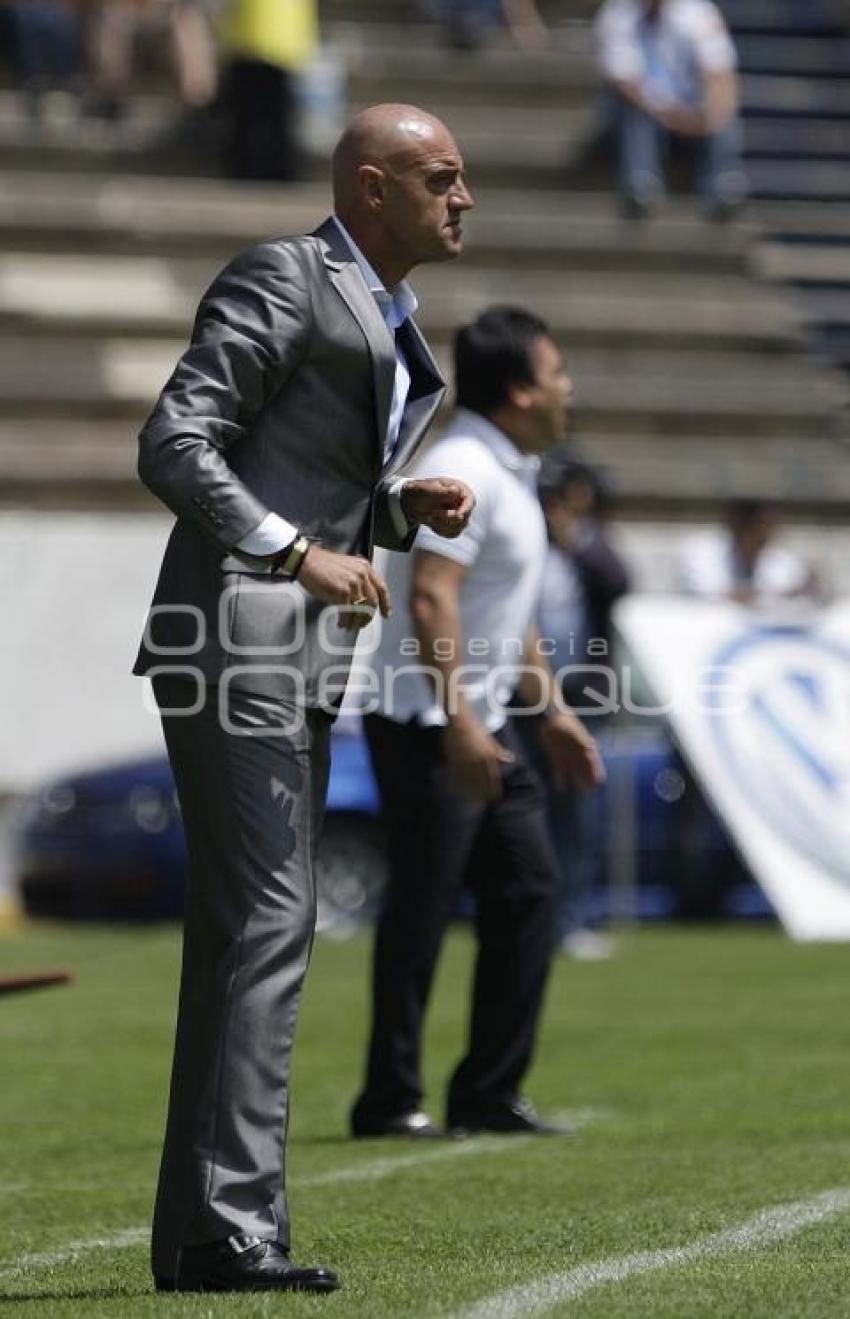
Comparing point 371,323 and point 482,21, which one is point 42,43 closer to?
point 482,21

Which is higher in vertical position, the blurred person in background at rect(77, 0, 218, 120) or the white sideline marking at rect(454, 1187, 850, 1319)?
the white sideline marking at rect(454, 1187, 850, 1319)

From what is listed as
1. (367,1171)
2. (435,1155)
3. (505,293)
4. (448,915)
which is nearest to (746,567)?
(505,293)

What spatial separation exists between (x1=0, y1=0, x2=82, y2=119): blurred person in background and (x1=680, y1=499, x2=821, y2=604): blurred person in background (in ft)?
30.4

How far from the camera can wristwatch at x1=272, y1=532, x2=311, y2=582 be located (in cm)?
520

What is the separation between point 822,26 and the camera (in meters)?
26.6

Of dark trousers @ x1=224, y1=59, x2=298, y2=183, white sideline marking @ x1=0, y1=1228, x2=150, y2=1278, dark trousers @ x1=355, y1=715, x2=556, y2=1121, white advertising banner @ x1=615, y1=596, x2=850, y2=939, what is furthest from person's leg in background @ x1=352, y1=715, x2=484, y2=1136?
dark trousers @ x1=224, y1=59, x2=298, y2=183

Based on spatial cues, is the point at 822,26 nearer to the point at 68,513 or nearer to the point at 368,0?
the point at 368,0

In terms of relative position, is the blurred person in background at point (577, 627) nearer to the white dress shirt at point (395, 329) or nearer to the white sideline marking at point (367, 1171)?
the white sideline marking at point (367, 1171)

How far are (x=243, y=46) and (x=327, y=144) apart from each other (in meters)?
→ 1.95

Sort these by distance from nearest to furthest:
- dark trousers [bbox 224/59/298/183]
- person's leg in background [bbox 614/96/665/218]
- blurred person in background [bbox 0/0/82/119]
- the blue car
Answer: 1. the blue car
2. dark trousers [bbox 224/59/298/183]
3. person's leg in background [bbox 614/96/665/218]
4. blurred person in background [bbox 0/0/82/119]

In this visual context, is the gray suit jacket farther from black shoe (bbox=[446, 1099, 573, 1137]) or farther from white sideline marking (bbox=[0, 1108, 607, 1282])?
black shoe (bbox=[446, 1099, 573, 1137])

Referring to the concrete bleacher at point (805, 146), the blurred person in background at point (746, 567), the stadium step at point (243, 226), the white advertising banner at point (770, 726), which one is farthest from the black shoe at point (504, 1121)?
the concrete bleacher at point (805, 146)

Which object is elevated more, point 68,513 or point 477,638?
point 477,638

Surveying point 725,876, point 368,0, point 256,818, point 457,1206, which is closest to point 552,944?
point 457,1206
